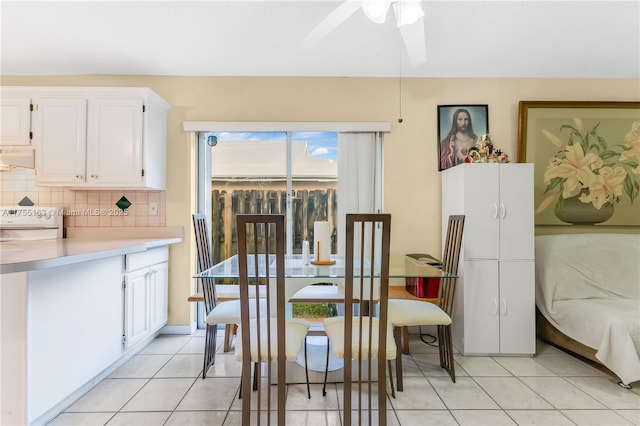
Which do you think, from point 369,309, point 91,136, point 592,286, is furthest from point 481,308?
point 91,136

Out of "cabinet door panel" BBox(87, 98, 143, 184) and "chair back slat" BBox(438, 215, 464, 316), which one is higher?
"cabinet door panel" BBox(87, 98, 143, 184)

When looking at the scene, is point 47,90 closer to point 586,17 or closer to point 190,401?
point 190,401

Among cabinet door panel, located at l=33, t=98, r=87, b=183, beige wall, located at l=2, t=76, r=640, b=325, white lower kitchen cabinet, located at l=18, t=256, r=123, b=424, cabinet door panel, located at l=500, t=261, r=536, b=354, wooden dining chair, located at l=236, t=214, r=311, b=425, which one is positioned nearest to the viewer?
wooden dining chair, located at l=236, t=214, r=311, b=425

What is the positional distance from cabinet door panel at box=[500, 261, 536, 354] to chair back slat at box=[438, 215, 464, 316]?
1.81 feet

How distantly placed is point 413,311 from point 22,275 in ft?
7.11

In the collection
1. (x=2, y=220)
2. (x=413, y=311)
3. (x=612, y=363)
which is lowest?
(x=612, y=363)

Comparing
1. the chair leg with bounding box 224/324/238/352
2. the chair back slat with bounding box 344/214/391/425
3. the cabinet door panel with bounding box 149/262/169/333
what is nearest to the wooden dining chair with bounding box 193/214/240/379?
the chair leg with bounding box 224/324/238/352

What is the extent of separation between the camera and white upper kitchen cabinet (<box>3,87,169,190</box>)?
8.91 ft

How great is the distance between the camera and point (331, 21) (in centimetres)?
228

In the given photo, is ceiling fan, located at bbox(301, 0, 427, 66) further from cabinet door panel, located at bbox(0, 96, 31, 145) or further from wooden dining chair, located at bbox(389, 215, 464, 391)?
cabinet door panel, located at bbox(0, 96, 31, 145)

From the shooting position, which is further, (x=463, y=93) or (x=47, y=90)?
(x=463, y=93)

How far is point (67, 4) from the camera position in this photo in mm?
2092

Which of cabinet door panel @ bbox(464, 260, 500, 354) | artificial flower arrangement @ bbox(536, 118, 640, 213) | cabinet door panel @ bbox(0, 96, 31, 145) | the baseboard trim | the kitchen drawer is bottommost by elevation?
the baseboard trim

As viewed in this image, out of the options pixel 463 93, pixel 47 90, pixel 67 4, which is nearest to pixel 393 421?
pixel 463 93
